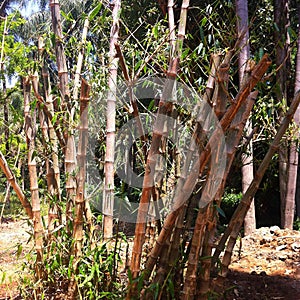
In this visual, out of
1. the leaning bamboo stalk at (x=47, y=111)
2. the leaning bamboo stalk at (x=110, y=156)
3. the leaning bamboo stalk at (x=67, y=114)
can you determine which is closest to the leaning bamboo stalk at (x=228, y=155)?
the leaning bamboo stalk at (x=110, y=156)

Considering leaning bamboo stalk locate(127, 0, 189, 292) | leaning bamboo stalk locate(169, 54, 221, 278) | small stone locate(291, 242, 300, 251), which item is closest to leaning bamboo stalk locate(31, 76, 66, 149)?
leaning bamboo stalk locate(127, 0, 189, 292)

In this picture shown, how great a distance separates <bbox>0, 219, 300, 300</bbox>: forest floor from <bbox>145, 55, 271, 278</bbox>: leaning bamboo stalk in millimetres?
509

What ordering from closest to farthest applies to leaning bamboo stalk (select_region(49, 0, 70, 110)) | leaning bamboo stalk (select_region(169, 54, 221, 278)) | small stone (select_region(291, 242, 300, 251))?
1. leaning bamboo stalk (select_region(169, 54, 221, 278))
2. leaning bamboo stalk (select_region(49, 0, 70, 110))
3. small stone (select_region(291, 242, 300, 251))

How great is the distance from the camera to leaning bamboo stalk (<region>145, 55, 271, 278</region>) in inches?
52.6

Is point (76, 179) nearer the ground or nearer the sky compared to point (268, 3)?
nearer the ground

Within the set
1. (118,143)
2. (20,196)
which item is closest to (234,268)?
(118,143)

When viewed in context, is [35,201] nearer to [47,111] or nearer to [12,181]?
[12,181]

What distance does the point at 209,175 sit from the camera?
157 centimetres

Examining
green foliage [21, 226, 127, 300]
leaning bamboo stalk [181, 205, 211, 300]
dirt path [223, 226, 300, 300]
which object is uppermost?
leaning bamboo stalk [181, 205, 211, 300]

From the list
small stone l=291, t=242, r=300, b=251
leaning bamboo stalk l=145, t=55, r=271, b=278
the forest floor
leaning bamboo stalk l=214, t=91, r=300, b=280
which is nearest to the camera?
leaning bamboo stalk l=145, t=55, r=271, b=278

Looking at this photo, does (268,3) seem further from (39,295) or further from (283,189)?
(39,295)

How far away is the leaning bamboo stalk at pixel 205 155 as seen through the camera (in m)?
1.34

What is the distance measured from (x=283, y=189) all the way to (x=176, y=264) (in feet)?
12.7

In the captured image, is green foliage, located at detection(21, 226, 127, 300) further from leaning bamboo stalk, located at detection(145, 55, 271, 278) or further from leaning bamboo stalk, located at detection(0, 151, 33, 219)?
leaning bamboo stalk, located at detection(145, 55, 271, 278)
